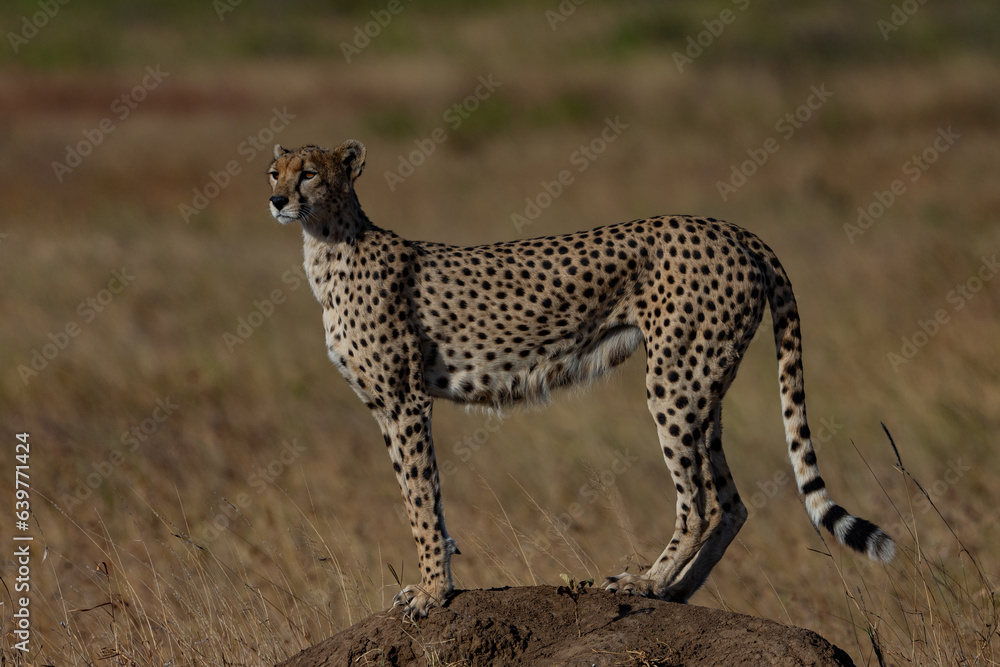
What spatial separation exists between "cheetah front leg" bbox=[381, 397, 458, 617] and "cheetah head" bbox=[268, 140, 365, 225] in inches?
32.7

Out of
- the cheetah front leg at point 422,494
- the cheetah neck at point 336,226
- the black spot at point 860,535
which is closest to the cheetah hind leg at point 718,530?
the black spot at point 860,535

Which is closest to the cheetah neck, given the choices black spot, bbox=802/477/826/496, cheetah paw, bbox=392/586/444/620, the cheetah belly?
the cheetah belly

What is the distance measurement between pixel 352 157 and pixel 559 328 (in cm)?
106

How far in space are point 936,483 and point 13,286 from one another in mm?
9022

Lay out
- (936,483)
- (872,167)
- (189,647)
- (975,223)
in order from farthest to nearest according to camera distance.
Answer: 1. (872,167)
2. (975,223)
3. (936,483)
4. (189,647)

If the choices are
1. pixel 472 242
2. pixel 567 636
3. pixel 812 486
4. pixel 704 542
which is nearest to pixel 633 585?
pixel 704 542

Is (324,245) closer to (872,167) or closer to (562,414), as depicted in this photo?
(562,414)

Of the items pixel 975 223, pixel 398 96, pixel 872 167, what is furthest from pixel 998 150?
pixel 398 96

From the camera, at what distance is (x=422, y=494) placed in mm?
4387

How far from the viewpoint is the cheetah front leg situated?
4258 millimetres

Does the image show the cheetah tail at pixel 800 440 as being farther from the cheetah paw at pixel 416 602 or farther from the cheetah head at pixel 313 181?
the cheetah head at pixel 313 181

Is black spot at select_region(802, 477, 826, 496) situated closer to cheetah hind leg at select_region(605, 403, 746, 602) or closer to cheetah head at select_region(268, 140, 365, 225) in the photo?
cheetah hind leg at select_region(605, 403, 746, 602)

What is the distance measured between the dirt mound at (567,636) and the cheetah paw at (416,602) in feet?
0.11

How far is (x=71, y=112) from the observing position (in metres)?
22.8
